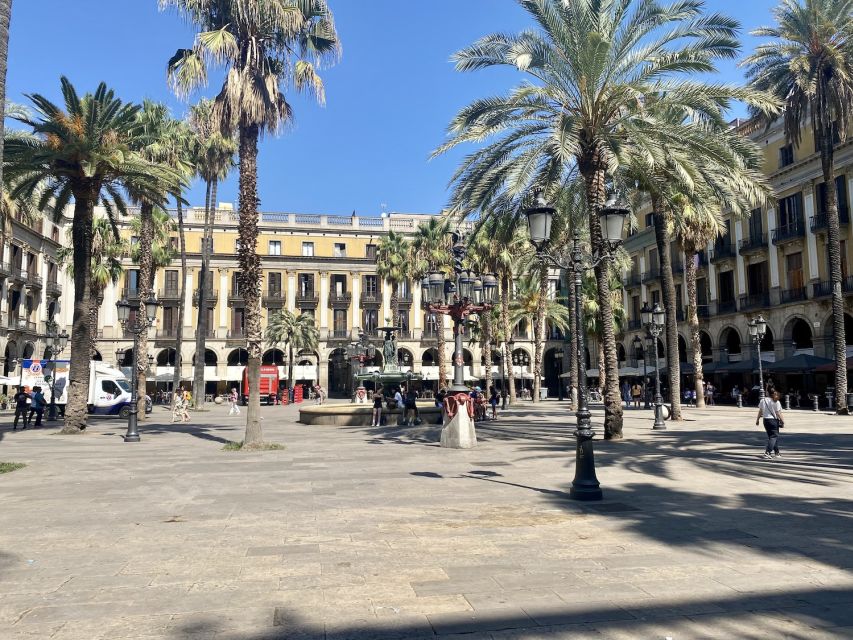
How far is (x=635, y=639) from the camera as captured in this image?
4.04 m

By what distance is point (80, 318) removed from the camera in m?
19.9

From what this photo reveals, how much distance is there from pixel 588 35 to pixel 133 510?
41.8 ft

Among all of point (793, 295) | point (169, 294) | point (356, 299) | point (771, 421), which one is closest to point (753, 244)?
point (793, 295)

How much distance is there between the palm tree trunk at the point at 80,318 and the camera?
65.3 feet

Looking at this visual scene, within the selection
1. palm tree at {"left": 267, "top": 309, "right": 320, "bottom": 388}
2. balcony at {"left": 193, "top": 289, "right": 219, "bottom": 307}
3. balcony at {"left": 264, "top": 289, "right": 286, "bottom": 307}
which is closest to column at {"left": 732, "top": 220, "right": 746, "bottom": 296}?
palm tree at {"left": 267, "top": 309, "right": 320, "bottom": 388}

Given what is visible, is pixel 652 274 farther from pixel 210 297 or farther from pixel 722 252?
pixel 210 297

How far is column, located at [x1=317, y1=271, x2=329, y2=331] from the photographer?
57.2 meters

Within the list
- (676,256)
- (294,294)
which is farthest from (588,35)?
(294,294)

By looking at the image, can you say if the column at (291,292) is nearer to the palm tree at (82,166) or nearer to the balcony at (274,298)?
the balcony at (274,298)

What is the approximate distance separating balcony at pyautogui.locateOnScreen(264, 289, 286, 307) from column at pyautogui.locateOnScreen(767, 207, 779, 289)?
3874cm

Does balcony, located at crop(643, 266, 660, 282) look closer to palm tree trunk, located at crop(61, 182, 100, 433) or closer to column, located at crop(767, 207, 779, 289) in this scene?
column, located at crop(767, 207, 779, 289)

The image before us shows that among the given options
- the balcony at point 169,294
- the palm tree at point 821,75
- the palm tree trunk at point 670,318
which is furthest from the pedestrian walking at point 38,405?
the balcony at point 169,294

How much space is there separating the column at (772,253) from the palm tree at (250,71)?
2996 cm

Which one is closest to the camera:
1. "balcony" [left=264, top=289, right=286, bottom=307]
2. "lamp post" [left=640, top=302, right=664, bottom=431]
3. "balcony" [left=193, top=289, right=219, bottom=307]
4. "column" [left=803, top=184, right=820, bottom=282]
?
"lamp post" [left=640, top=302, right=664, bottom=431]
